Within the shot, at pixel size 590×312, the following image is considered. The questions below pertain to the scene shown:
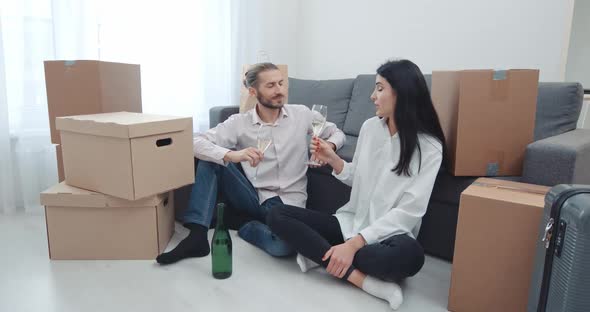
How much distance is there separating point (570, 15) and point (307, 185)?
5.56ft

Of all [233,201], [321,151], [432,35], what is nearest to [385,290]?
[321,151]

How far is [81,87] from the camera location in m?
2.09

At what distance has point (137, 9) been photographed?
9.02 ft

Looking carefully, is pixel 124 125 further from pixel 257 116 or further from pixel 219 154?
pixel 257 116

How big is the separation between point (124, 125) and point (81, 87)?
2.04ft

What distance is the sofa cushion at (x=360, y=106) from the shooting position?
8.84 feet

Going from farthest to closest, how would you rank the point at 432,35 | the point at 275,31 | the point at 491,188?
1. the point at 275,31
2. the point at 432,35
3. the point at 491,188

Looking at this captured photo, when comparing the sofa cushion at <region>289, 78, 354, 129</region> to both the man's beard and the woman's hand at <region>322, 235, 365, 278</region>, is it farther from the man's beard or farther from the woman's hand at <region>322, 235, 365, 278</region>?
the woman's hand at <region>322, 235, 365, 278</region>

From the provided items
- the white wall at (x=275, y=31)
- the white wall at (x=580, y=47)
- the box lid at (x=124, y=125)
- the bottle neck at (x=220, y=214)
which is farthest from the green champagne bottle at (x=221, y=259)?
the white wall at (x=580, y=47)

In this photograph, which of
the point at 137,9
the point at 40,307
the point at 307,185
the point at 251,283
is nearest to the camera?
the point at 40,307

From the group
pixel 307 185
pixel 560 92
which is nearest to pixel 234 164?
pixel 307 185

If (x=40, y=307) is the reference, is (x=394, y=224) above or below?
above

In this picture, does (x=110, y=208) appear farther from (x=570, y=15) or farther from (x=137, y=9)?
(x=570, y=15)

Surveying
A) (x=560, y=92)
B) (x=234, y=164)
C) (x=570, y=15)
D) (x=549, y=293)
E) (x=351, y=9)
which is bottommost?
(x=549, y=293)
